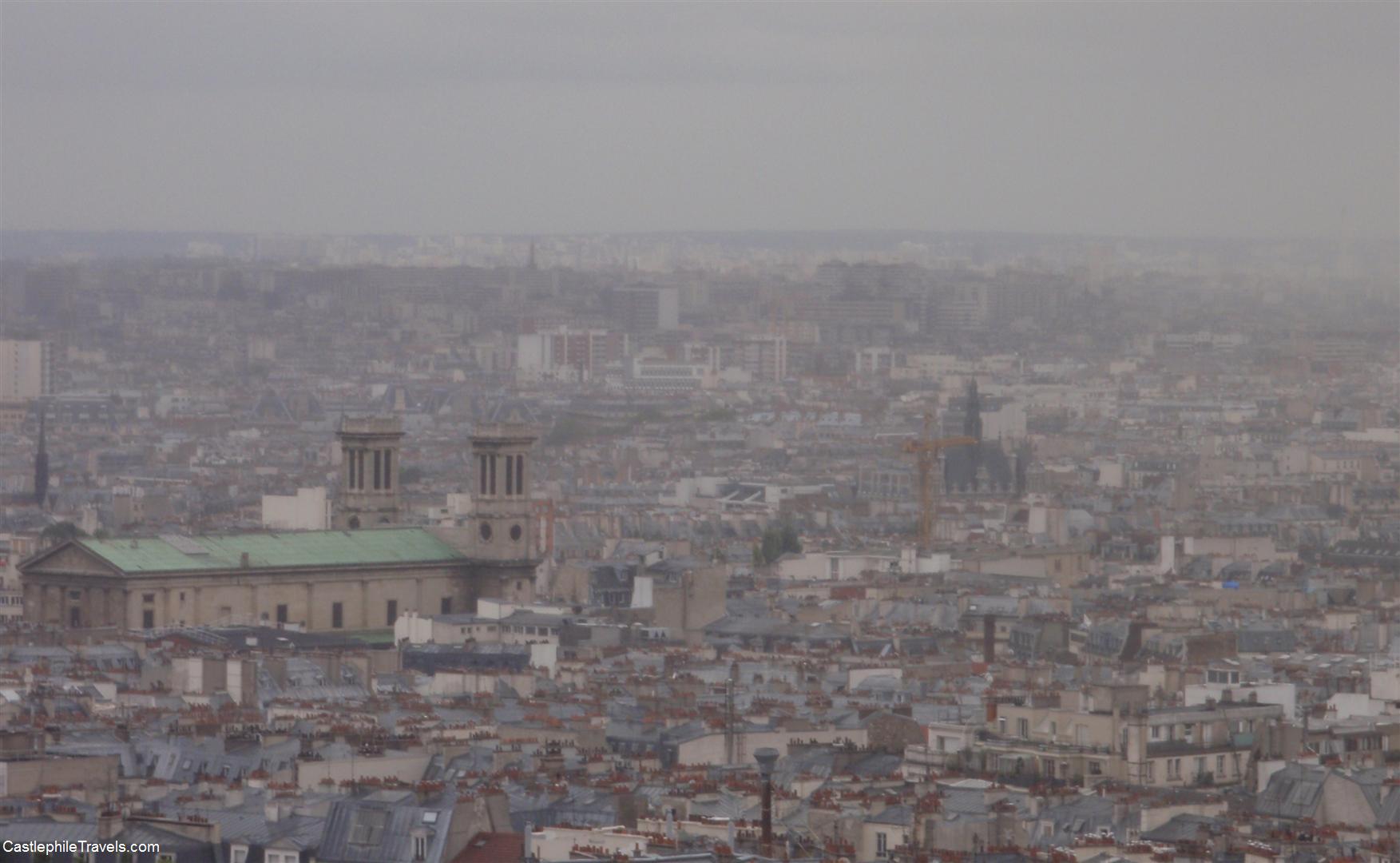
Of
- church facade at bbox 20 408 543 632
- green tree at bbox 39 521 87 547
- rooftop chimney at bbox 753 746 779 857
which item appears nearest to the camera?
rooftop chimney at bbox 753 746 779 857

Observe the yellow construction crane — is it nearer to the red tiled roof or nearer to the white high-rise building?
the white high-rise building

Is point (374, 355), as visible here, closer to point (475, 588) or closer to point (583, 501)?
point (583, 501)

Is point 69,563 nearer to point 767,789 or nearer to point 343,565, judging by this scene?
point 343,565

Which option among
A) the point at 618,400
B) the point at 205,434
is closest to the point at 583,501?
the point at 205,434

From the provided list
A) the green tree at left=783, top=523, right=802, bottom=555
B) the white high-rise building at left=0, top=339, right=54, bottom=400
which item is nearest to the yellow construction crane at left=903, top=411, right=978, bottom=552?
the green tree at left=783, top=523, right=802, bottom=555

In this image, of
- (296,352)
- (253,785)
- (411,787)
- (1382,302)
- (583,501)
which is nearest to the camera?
(411,787)

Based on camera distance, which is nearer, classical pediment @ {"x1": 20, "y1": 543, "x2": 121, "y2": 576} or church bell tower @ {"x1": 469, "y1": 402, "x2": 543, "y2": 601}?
classical pediment @ {"x1": 20, "y1": 543, "x2": 121, "y2": 576}
